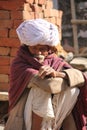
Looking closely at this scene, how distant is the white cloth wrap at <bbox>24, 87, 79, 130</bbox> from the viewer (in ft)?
11.9

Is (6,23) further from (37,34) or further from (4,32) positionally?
(37,34)

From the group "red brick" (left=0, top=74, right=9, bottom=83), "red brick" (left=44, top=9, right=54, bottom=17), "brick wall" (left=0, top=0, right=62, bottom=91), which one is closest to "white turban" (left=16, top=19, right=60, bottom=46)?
"brick wall" (left=0, top=0, right=62, bottom=91)

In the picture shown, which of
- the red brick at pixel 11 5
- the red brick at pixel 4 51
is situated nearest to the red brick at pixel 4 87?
the red brick at pixel 4 51

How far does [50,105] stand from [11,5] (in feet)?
8.91

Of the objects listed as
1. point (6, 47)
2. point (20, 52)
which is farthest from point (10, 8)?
point (20, 52)

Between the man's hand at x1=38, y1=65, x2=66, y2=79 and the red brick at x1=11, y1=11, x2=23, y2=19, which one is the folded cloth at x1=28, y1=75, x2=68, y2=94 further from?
the red brick at x1=11, y1=11, x2=23, y2=19

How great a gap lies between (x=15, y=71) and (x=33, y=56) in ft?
0.64

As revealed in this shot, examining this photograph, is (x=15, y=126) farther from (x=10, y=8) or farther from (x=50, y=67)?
(x=10, y=8)

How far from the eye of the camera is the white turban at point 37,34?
367 centimetres

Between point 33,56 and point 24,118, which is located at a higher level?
point 33,56

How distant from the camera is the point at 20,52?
382 cm

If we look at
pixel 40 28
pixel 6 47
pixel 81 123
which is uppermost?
pixel 40 28

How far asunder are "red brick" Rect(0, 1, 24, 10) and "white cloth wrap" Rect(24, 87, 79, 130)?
2497mm

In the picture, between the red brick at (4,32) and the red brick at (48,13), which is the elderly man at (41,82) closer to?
the red brick at (4,32)
